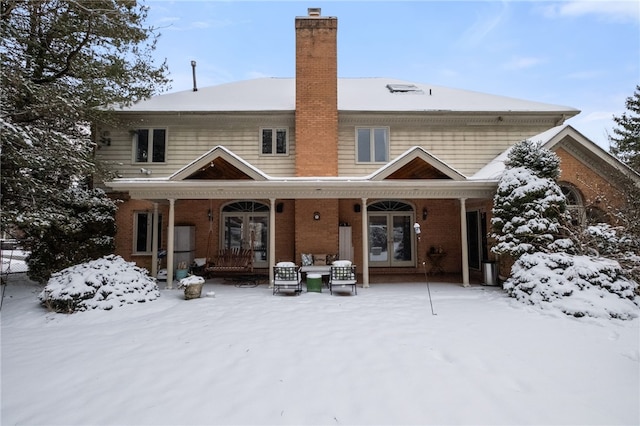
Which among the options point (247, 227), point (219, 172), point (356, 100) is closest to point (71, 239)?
point (219, 172)

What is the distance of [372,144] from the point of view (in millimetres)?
12883

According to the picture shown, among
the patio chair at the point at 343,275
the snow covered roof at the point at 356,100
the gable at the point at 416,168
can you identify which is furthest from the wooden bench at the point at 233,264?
the snow covered roof at the point at 356,100

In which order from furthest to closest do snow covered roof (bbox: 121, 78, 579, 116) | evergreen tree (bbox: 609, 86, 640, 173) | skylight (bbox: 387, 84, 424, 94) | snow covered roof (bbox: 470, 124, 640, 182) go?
evergreen tree (bbox: 609, 86, 640, 173)
skylight (bbox: 387, 84, 424, 94)
snow covered roof (bbox: 121, 78, 579, 116)
snow covered roof (bbox: 470, 124, 640, 182)

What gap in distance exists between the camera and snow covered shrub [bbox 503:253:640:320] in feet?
21.4

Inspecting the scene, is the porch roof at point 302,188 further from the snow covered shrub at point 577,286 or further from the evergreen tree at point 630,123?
the evergreen tree at point 630,123

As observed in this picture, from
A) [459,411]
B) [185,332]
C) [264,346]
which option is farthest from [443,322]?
[185,332]

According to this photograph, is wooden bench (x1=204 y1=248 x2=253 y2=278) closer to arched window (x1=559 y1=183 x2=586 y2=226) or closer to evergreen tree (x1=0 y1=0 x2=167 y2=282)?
evergreen tree (x1=0 y1=0 x2=167 y2=282)

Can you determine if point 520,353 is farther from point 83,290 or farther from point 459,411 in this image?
point 83,290

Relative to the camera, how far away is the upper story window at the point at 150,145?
42.1 ft

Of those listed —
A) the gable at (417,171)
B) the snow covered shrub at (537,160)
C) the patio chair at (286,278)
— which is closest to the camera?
the patio chair at (286,278)

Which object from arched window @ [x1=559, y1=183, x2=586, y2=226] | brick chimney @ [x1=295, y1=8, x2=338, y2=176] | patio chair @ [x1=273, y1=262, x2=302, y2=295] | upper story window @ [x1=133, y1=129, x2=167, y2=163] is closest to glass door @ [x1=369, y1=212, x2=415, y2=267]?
brick chimney @ [x1=295, y1=8, x2=338, y2=176]

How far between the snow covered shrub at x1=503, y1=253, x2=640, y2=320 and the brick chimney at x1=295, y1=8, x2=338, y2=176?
7.14m

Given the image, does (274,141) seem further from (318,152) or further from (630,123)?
(630,123)

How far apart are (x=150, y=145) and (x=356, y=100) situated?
28.8ft
